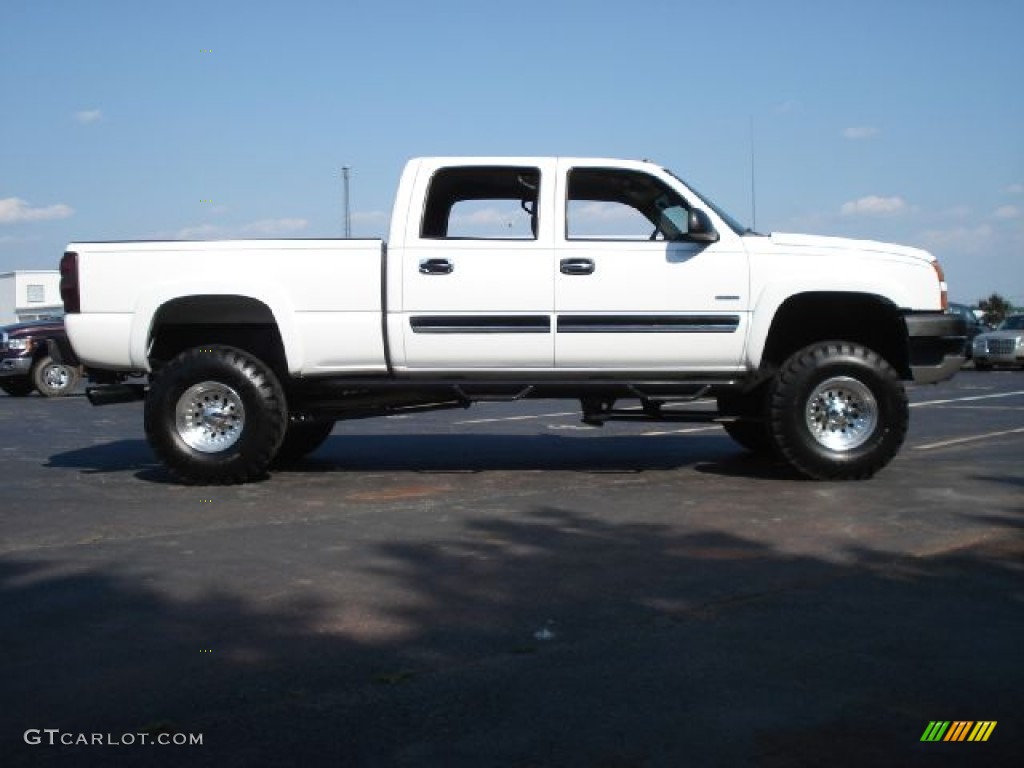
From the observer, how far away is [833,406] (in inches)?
297

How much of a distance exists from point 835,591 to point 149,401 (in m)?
4.88

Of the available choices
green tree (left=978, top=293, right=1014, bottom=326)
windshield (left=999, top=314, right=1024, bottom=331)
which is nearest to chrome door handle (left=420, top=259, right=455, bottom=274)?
windshield (left=999, top=314, right=1024, bottom=331)

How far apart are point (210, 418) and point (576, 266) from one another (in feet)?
8.98

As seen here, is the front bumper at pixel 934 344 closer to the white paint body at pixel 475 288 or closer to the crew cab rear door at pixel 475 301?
the white paint body at pixel 475 288

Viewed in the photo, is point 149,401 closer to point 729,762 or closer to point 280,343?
point 280,343

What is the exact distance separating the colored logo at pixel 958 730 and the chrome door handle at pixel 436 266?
4840mm

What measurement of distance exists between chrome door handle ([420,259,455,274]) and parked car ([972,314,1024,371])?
23264 mm

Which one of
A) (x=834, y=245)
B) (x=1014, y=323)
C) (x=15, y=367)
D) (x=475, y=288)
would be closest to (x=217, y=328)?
(x=475, y=288)

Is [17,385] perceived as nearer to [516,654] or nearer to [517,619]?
[517,619]

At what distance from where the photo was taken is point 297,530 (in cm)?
598

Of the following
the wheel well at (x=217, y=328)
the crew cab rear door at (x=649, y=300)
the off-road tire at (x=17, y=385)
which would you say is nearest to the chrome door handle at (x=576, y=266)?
the crew cab rear door at (x=649, y=300)

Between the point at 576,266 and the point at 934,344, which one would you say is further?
the point at 934,344

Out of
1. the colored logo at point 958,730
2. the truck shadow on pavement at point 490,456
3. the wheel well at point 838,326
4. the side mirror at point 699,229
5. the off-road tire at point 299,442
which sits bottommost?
the colored logo at point 958,730

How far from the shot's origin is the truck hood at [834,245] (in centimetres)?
745
